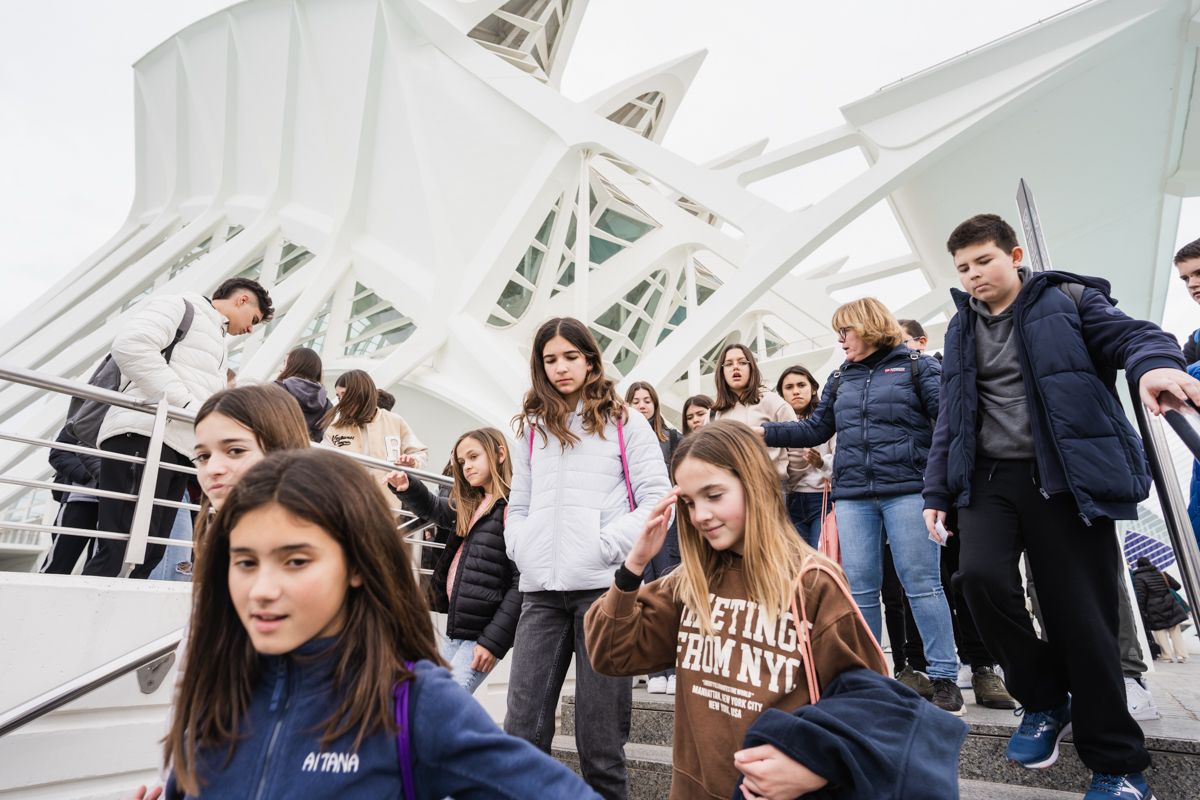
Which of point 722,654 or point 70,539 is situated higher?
point 70,539

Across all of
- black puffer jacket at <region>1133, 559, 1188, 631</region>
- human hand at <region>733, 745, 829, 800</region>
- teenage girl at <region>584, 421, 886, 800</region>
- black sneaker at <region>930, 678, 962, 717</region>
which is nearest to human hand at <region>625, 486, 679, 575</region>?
teenage girl at <region>584, 421, 886, 800</region>

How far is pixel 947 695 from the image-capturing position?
119 inches

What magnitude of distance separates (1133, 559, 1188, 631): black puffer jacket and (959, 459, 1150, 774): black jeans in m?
7.70

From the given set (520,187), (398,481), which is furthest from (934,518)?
(520,187)

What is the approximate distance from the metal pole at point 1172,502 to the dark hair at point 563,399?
69.0 inches

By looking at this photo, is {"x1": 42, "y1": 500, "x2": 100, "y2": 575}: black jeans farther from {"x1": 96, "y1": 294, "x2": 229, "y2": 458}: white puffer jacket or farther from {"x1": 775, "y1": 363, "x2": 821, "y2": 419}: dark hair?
{"x1": 775, "y1": 363, "x2": 821, "y2": 419}: dark hair

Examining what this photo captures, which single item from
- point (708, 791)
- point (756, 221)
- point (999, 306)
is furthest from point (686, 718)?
point (756, 221)

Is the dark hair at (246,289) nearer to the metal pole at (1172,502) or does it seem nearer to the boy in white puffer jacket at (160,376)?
the boy in white puffer jacket at (160,376)

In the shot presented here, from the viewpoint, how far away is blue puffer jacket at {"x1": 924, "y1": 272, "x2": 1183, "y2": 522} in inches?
86.0

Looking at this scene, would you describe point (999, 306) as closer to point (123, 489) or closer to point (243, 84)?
point (123, 489)

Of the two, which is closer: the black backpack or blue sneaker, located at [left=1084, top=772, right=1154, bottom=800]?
blue sneaker, located at [left=1084, top=772, right=1154, bottom=800]


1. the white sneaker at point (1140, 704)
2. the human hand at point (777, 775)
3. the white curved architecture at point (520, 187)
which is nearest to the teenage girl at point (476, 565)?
the human hand at point (777, 775)

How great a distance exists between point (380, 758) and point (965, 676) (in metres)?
3.90

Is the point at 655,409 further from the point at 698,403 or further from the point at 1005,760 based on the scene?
the point at 1005,760
